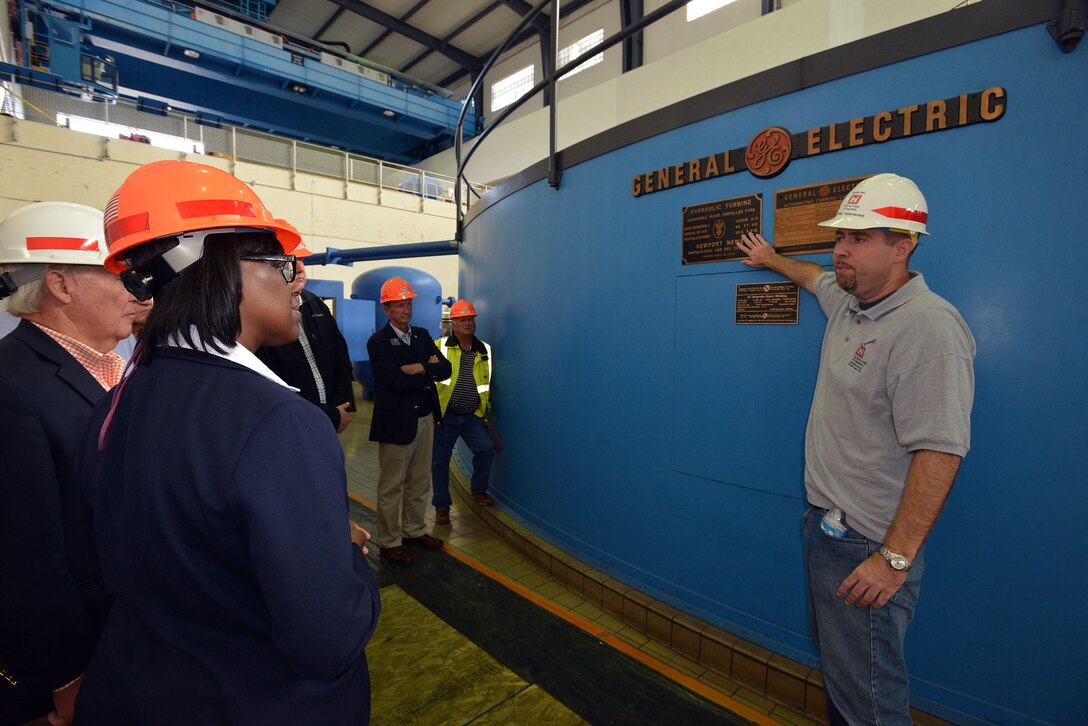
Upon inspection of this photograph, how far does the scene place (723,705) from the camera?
8.04ft

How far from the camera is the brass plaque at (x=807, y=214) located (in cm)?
230

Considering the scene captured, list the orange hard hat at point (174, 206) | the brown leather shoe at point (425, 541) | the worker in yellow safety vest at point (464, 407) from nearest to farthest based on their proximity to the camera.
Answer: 1. the orange hard hat at point (174, 206)
2. the brown leather shoe at point (425, 541)
3. the worker in yellow safety vest at point (464, 407)

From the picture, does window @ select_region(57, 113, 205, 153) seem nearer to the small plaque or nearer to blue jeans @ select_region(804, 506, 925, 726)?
the small plaque

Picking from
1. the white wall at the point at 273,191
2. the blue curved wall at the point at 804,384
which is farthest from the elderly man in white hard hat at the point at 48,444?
the white wall at the point at 273,191

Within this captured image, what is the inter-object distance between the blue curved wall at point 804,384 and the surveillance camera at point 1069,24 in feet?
0.17

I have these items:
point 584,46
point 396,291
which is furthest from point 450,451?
point 584,46

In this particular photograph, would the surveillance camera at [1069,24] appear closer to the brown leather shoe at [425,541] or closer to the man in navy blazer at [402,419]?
the man in navy blazer at [402,419]

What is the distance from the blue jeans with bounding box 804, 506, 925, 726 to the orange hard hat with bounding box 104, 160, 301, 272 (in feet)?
6.51

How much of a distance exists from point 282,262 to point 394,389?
2.92 meters

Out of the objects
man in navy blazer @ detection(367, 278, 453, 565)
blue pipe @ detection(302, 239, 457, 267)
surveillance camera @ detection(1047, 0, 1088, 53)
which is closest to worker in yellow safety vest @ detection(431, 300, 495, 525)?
man in navy blazer @ detection(367, 278, 453, 565)

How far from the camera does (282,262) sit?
113cm

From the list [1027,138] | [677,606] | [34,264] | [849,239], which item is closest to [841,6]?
[1027,138]

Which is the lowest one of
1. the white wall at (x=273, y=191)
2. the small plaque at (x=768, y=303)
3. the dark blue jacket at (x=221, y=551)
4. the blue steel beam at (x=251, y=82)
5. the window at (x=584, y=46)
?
the dark blue jacket at (x=221, y=551)

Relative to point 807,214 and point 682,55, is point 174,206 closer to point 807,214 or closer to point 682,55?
point 807,214
